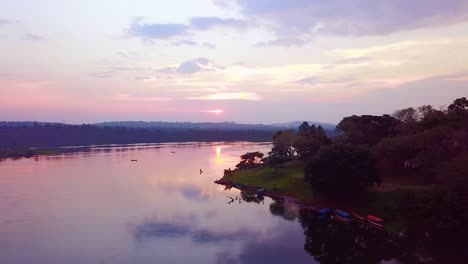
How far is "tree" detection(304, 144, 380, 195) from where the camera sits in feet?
111

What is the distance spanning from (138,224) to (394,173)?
2436 cm

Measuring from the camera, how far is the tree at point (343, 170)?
3378 centimetres

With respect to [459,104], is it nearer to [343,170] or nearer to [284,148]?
[343,170]

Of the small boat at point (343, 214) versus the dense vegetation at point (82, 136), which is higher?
the dense vegetation at point (82, 136)

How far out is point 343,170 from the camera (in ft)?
111

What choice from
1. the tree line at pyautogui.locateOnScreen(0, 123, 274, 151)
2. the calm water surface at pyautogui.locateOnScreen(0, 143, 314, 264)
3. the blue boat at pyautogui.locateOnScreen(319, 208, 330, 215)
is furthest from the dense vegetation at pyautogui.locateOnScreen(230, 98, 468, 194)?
the tree line at pyautogui.locateOnScreen(0, 123, 274, 151)

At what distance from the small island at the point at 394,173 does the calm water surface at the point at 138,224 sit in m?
3.92

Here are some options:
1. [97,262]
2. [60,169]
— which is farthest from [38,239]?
[60,169]

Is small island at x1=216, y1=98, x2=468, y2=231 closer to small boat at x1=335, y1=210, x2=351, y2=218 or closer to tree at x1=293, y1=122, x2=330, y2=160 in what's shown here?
small boat at x1=335, y1=210, x2=351, y2=218

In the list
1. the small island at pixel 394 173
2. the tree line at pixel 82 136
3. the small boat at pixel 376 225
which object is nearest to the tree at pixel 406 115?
the small island at pixel 394 173

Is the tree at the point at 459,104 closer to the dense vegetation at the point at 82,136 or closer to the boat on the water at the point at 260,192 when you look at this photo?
the boat on the water at the point at 260,192

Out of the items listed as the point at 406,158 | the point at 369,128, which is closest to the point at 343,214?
the point at 406,158

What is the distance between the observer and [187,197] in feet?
144

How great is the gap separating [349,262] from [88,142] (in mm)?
124392
